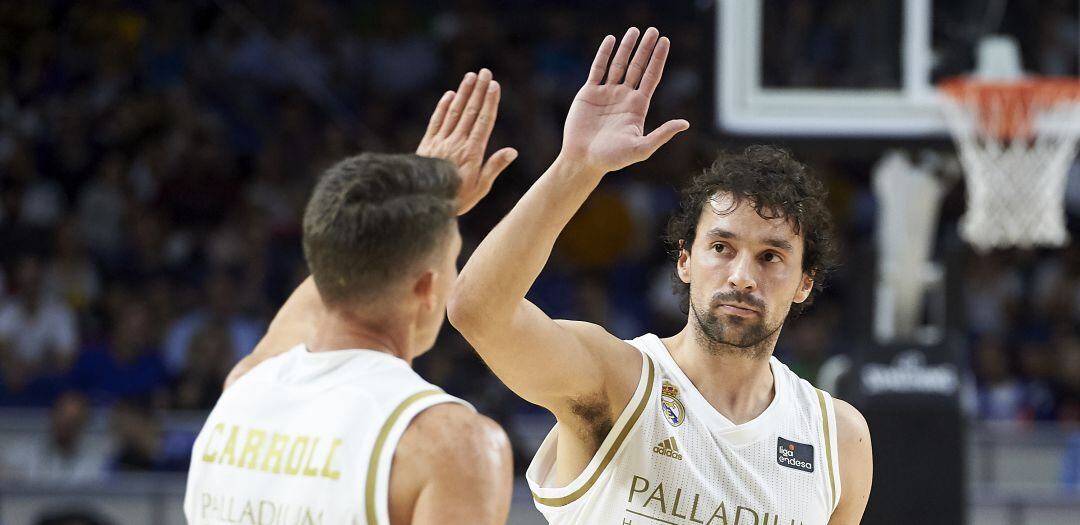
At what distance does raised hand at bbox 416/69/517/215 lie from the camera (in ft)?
12.1

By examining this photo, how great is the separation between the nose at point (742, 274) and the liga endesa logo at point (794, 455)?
16.5 inches

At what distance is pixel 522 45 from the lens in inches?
488

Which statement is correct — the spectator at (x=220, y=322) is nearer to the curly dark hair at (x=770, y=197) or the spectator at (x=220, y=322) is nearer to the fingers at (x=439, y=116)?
the fingers at (x=439, y=116)

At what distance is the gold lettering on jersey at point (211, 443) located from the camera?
2.67 m

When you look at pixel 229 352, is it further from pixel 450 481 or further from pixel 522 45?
pixel 450 481

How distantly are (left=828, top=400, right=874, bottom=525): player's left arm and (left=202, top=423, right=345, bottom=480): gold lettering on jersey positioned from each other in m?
1.61

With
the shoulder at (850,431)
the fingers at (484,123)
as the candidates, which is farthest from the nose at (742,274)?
the fingers at (484,123)

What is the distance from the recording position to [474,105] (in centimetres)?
378

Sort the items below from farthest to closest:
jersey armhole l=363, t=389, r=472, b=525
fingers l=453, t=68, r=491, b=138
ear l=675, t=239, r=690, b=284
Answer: fingers l=453, t=68, r=491, b=138 < ear l=675, t=239, r=690, b=284 < jersey armhole l=363, t=389, r=472, b=525

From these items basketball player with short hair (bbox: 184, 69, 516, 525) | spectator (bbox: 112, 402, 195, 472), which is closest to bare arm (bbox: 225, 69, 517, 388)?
basketball player with short hair (bbox: 184, 69, 516, 525)

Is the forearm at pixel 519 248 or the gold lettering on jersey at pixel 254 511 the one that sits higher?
the forearm at pixel 519 248

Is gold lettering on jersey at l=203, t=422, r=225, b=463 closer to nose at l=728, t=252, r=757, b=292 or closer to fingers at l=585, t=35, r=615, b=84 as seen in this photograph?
fingers at l=585, t=35, r=615, b=84

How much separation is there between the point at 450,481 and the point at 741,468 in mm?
1141

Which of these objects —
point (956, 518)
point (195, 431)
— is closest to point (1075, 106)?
point (956, 518)
